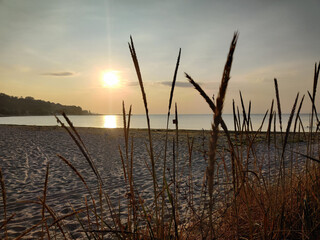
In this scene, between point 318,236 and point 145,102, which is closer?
point 145,102

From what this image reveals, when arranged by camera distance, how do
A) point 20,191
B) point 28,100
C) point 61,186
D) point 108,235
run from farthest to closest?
1. point 28,100
2. point 61,186
3. point 20,191
4. point 108,235

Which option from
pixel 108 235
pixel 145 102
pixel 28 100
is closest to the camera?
pixel 145 102

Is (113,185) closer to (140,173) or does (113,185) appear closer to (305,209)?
(140,173)

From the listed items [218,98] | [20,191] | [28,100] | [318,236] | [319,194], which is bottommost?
[20,191]

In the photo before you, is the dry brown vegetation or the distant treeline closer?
the dry brown vegetation

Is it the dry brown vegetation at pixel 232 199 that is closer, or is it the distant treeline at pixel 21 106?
the dry brown vegetation at pixel 232 199

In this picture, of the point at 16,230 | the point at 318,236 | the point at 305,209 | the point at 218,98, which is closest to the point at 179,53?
the point at 218,98

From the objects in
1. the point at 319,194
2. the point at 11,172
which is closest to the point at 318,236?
the point at 319,194

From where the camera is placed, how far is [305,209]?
148 cm

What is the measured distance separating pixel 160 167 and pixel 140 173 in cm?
122

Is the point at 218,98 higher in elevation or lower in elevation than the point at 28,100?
lower

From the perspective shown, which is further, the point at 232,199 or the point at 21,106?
the point at 21,106

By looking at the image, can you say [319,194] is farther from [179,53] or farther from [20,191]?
[20,191]

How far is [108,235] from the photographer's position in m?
3.19
